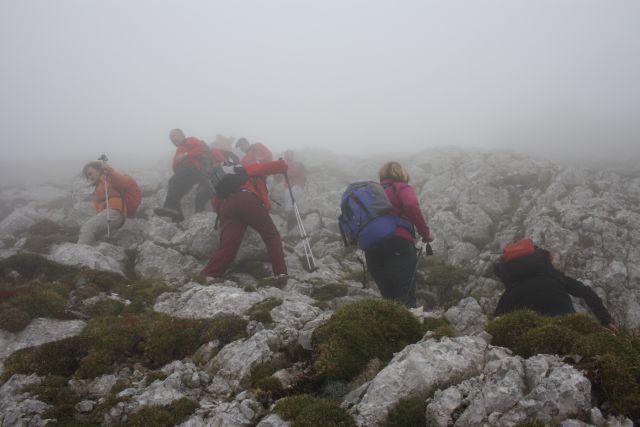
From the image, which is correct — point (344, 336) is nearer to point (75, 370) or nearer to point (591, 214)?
point (75, 370)

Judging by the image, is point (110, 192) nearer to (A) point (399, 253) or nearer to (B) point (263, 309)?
(B) point (263, 309)

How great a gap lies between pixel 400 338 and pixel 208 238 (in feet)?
43.8

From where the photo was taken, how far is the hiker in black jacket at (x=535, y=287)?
31.6ft

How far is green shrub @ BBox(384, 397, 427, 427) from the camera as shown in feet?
17.8

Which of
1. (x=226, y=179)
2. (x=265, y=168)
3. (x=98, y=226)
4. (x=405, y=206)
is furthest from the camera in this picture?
(x=98, y=226)

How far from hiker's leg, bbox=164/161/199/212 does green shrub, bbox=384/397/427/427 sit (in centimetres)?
2086

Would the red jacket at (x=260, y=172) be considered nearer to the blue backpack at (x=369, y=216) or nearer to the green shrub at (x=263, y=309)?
the blue backpack at (x=369, y=216)

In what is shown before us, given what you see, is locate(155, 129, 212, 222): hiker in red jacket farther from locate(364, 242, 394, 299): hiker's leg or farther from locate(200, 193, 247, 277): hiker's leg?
locate(364, 242, 394, 299): hiker's leg

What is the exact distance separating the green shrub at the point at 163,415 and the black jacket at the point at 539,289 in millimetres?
8160

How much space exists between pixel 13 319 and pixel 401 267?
10.7m

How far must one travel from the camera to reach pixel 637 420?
4602 millimetres

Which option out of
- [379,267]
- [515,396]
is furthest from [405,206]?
[515,396]

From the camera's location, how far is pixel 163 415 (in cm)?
616

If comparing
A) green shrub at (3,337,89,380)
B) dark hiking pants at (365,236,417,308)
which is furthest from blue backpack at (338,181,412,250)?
green shrub at (3,337,89,380)
